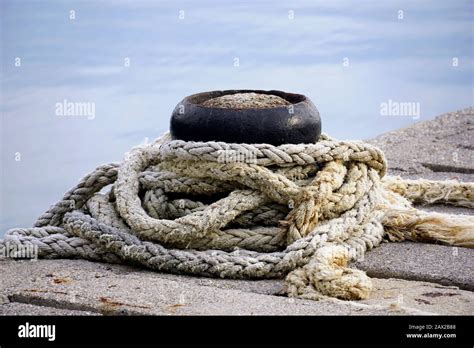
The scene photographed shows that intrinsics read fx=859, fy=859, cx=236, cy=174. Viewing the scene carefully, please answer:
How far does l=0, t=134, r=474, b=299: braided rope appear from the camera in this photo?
3.29 metres

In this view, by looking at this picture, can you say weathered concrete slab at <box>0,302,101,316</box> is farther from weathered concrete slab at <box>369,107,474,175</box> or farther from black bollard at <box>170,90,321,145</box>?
weathered concrete slab at <box>369,107,474,175</box>

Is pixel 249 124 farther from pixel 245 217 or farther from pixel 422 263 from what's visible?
pixel 422 263

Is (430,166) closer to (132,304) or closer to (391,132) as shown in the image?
(391,132)

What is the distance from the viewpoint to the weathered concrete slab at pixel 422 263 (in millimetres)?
3221

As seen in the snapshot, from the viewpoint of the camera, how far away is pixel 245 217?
3.47m

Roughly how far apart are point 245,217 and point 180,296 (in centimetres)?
64

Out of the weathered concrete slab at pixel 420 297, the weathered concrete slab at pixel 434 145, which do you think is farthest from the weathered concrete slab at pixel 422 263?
the weathered concrete slab at pixel 434 145

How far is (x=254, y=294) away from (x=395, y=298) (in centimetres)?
50

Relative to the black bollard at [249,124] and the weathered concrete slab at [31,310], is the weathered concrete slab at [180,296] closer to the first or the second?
the weathered concrete slab at [31,310]

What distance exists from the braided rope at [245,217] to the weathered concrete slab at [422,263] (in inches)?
2.3

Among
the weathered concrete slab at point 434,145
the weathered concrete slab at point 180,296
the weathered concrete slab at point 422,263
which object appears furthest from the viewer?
the weathered concrete slab at point 434,145

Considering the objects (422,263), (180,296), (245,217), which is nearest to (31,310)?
(180,296)
